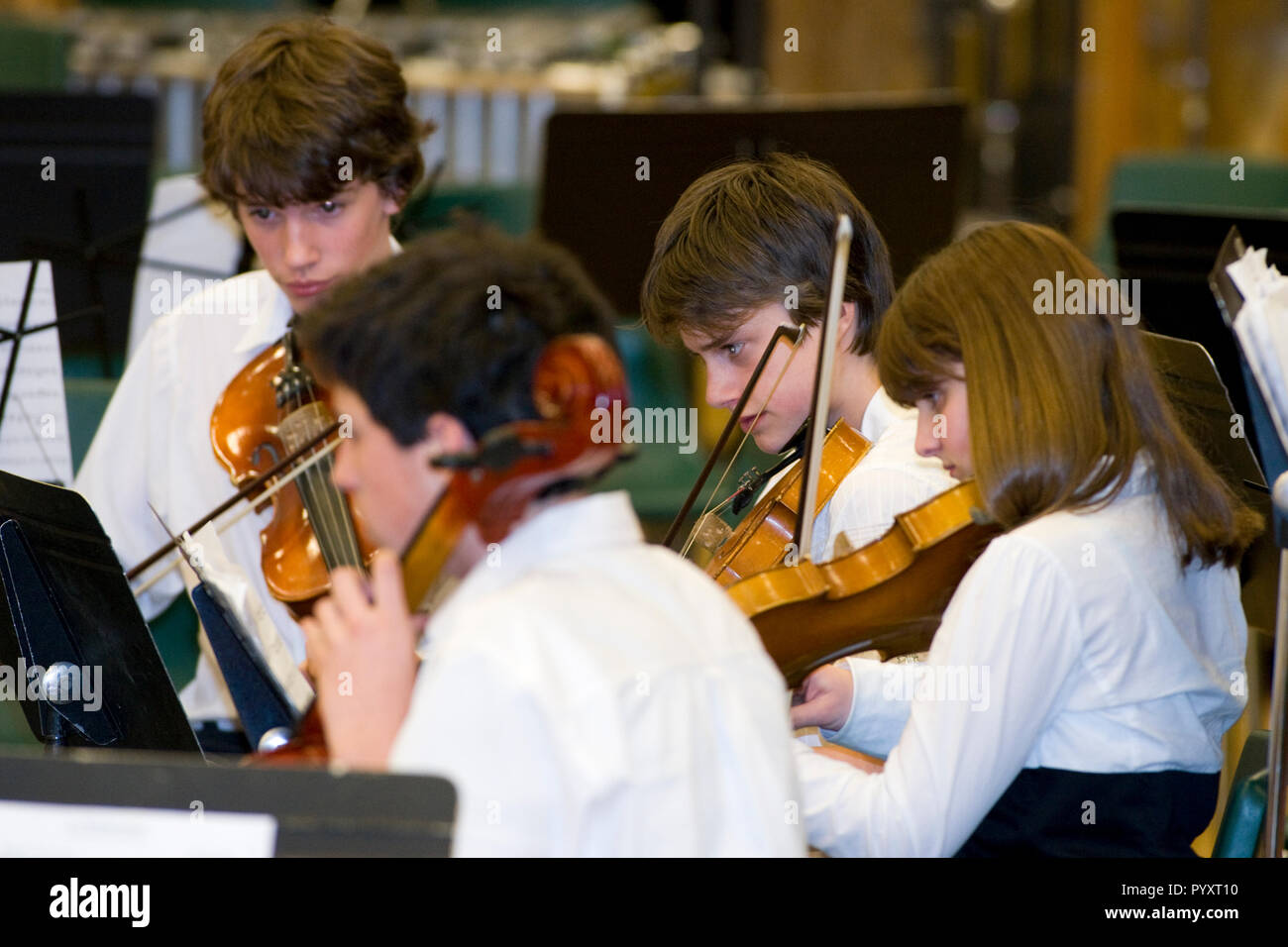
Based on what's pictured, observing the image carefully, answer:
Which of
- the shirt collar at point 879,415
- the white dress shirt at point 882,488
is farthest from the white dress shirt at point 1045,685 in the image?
the shirt collar at point 879,415

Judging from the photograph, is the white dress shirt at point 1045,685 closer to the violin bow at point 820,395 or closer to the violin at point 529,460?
the violin bow at point 820,395

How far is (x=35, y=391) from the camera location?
82.0 inches

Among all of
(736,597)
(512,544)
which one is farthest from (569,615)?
(736,597)

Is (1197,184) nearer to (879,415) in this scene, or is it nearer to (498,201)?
(498,201)

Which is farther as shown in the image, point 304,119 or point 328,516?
point 304,119

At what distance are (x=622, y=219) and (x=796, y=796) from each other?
Result: 2354mm

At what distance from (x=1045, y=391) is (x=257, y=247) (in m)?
1.13

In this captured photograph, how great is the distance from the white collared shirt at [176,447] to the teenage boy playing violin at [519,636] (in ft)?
3.41

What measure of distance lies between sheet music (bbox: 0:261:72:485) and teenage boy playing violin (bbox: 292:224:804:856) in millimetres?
1045

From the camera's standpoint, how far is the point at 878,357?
5.12 feet

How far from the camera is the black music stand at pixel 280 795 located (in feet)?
3.06

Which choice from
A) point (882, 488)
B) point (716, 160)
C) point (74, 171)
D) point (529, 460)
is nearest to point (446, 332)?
point (529, 460)

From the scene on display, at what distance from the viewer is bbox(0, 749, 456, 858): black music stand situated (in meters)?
0.93

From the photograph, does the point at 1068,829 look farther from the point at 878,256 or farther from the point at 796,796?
the point at 878,256
